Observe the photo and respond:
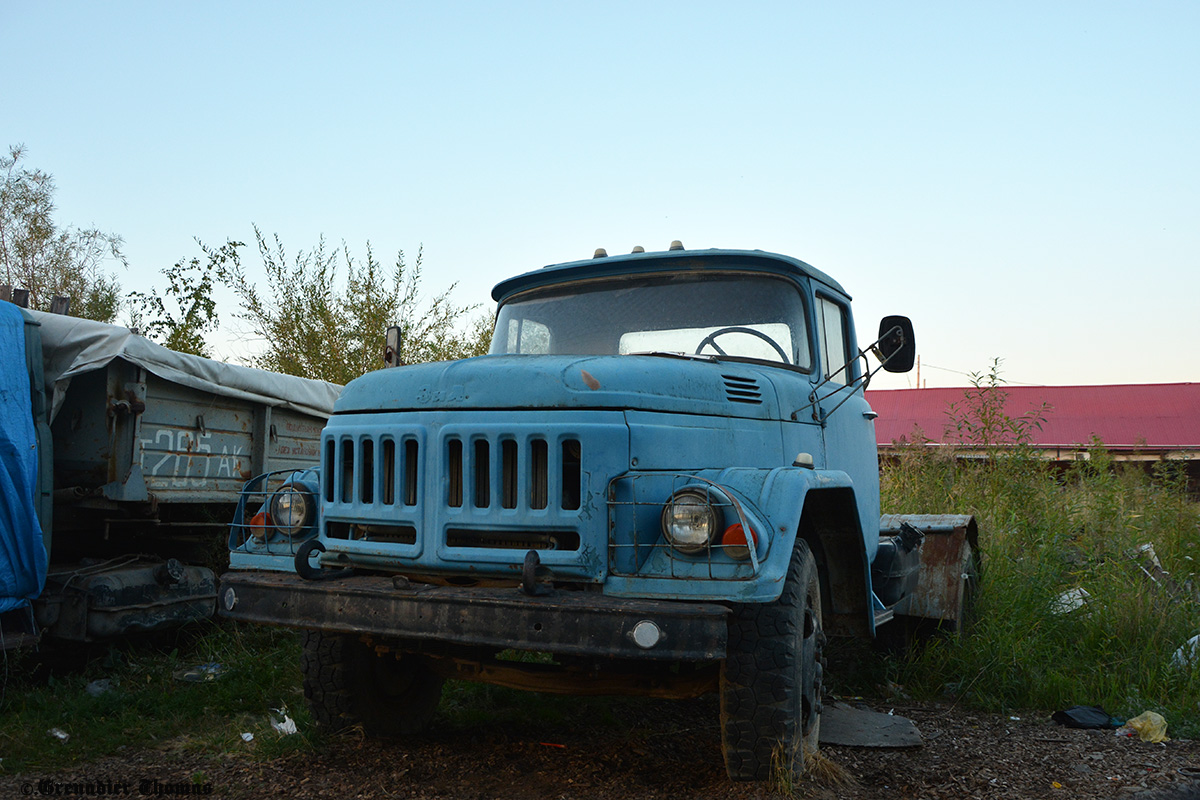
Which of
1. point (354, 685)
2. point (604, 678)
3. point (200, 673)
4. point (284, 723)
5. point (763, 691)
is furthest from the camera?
point (200, 673)

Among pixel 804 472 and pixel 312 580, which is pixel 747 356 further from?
pixel 312 580

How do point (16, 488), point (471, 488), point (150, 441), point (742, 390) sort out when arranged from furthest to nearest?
1. point (150, 441)
2. point (16, 488)
3. point (742, 390)
4. point (471, 488)

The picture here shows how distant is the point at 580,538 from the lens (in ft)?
9.95

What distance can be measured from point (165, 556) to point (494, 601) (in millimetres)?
4585

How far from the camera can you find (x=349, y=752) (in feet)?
12.9

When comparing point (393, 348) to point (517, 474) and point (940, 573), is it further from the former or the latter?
point (940, 573)

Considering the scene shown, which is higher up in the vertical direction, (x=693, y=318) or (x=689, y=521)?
(x=693, y=318)

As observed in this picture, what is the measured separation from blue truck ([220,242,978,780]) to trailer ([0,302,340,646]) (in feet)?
6.28

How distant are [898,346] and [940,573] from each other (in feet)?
7.56

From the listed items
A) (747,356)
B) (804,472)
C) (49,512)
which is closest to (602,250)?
(747,356)

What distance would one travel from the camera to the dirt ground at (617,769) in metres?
3.48

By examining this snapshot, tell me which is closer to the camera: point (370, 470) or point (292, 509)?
point (370, 470)

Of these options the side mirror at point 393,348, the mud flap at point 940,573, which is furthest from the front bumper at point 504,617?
the mud flap at point 940,573

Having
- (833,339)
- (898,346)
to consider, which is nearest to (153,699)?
(833,339)
